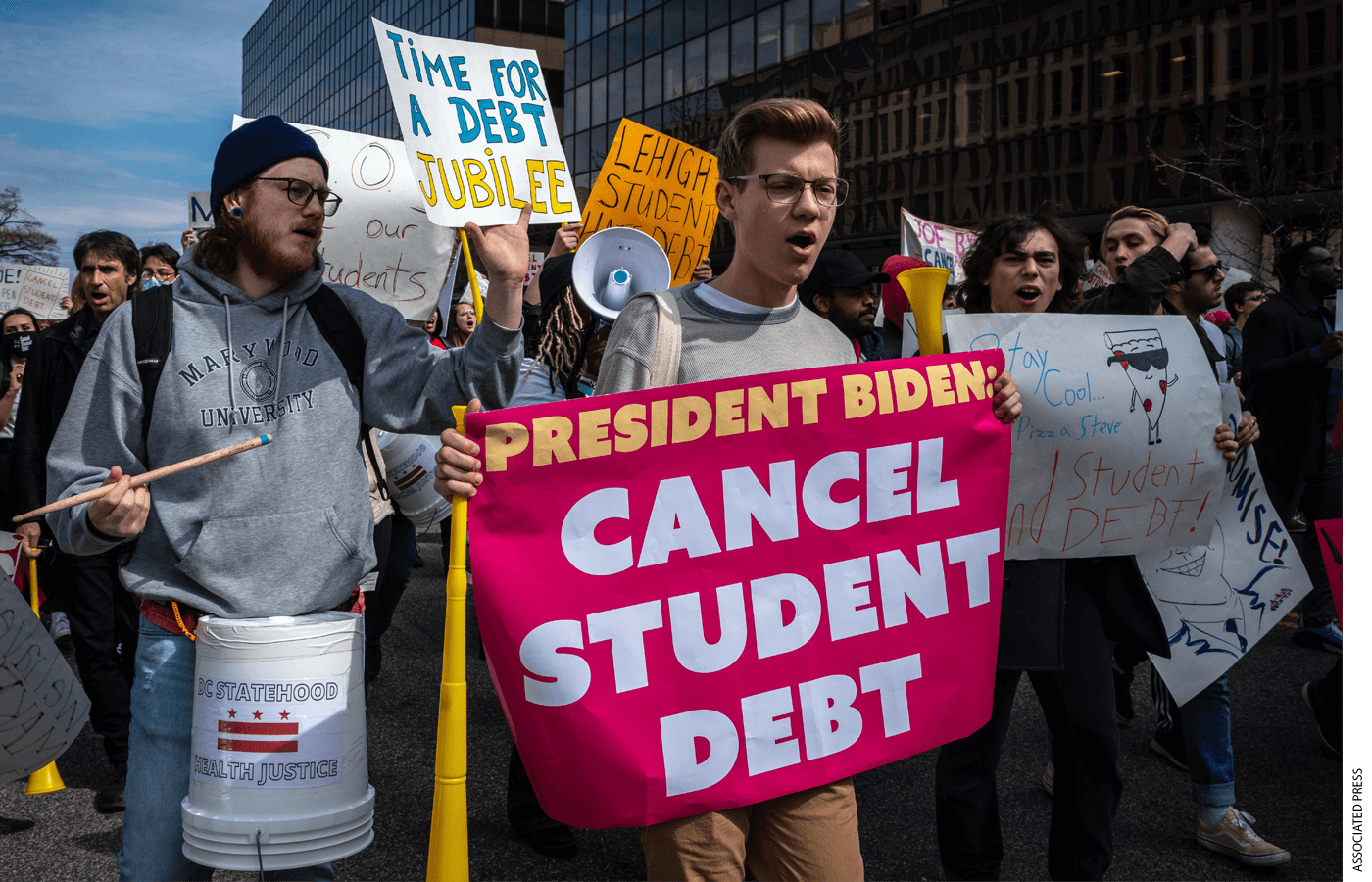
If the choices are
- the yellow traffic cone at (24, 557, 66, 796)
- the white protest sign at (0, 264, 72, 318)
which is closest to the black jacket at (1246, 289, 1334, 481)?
the yellow traffic cone at (24, 557, 66, 796)

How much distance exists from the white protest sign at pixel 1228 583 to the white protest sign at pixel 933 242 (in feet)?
15.3

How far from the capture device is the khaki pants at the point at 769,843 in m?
1.86

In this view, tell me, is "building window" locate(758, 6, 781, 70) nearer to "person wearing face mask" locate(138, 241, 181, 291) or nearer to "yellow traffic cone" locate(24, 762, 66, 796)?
"person wearing face mask" locate(138, 241, 181, 291)

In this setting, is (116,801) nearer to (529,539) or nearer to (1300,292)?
(529,539)

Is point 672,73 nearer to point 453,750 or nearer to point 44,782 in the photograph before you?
point 44,782

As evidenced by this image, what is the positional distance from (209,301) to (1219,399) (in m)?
2.76

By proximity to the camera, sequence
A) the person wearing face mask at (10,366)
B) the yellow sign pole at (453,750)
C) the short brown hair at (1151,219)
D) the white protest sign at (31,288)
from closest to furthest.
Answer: the yellow sign pole at (453,750) → the short brown hair at (1151,219) → the person wearing face mask at (10,366) → the white protest sign at (31,288)

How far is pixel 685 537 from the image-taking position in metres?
1.94

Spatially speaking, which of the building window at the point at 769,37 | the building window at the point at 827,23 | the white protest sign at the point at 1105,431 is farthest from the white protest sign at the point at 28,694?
the building window at the point at 769,37

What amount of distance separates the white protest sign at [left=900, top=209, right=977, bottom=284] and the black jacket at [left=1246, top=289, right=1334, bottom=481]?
250 cm

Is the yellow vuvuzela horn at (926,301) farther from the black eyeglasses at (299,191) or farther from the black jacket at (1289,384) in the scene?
the black jacket at (1289,384)

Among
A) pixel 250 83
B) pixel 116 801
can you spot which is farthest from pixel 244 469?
pixel 250 83

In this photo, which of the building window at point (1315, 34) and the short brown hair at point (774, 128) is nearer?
the short brown hair at point (774, 128)

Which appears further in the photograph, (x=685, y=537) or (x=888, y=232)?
(x=888, y=232)
